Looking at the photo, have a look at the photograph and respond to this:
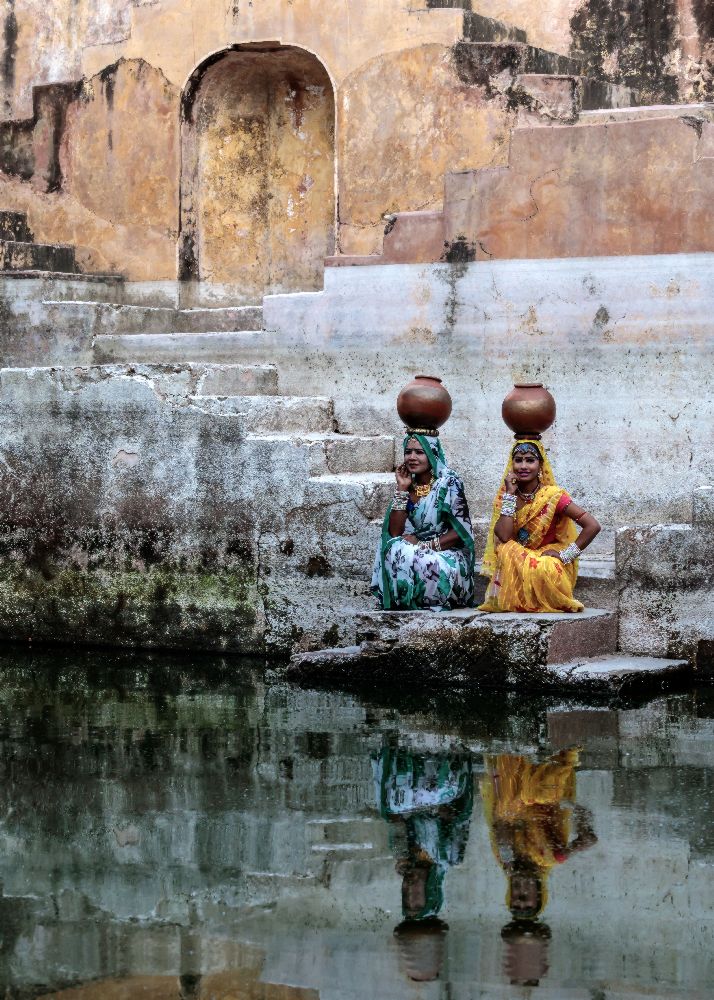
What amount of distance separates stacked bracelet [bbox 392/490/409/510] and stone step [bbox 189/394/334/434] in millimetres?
1173

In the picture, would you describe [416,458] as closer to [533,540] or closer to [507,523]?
[507,523]

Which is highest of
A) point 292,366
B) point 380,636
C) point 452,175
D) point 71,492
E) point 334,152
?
point 334,152

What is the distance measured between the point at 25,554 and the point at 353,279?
8.66 feet

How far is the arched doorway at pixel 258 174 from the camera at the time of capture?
12.8 metres

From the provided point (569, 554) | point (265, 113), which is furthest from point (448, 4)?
point (569, 554)

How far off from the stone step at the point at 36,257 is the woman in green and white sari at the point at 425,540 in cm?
436

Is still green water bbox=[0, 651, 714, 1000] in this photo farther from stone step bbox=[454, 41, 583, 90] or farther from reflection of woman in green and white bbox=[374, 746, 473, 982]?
stone step bbox=[454, 41, 583, 90]

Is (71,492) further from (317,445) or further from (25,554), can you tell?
(317,445)

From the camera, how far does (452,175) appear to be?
996 centimetres

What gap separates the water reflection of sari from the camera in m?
8.48

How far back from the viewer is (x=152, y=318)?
1173cm

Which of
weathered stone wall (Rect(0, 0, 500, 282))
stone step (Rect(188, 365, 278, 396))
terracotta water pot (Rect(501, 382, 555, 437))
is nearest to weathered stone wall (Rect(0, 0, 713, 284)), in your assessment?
weathered stone wall (Rect(0, 0, 500, 282))

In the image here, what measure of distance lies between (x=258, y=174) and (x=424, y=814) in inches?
333

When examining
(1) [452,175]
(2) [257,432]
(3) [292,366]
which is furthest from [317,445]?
(1) [452,175]
